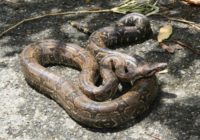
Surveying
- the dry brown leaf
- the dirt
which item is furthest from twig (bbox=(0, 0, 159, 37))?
the dry brown leaf

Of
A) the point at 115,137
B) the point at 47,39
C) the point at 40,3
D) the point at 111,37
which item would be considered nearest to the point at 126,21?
the point at 111,37

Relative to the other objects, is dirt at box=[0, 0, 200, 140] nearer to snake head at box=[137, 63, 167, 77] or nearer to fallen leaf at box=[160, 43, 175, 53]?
fallen leaf at box=[160, 43, 175, 53]

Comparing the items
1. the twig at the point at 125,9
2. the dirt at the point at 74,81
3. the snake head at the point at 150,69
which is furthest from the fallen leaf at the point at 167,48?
the snake head at the point at 150,69

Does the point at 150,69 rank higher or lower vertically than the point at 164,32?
higher

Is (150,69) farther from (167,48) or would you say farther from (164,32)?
(164,32)

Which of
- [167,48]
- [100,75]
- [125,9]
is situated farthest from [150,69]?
[125,9]

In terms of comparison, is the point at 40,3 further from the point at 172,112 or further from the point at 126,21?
the point at 172,112
